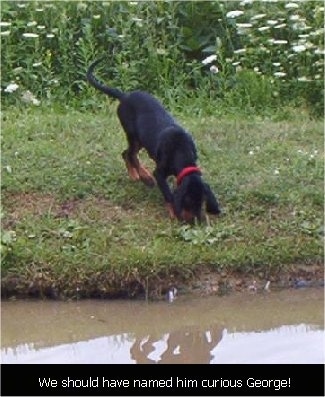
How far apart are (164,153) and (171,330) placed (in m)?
1.53

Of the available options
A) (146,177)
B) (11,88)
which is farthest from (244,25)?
(146,177)

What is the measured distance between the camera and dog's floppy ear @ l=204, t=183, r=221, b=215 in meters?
6.58

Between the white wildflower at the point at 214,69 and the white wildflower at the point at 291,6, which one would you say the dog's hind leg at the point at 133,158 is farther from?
the white wildflower at the point at 291,6

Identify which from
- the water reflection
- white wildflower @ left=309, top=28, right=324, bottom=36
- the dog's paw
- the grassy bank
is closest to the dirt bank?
the grassy bank

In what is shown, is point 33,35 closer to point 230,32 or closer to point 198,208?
point 230,32

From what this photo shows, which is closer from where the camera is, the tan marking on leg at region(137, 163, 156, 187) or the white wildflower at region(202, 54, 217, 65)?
the tan marking on leg at region(137, 163, 156, 187)

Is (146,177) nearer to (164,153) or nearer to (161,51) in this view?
(164,153)

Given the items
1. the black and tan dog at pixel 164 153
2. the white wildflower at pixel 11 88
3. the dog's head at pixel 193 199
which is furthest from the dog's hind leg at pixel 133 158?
the white wildflower at pixel 11 88

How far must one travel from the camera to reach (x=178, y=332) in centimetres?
571

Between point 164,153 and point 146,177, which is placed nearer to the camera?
point 164,153

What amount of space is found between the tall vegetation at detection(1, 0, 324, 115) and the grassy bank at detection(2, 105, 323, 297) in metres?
0.78

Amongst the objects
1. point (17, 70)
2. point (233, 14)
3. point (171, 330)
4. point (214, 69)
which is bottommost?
point (171, 330)

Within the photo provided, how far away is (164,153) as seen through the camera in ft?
22.6

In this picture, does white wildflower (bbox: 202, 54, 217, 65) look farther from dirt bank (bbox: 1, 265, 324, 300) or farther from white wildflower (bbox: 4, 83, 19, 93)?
dirt bank (bbox: 1, 265, 324, 300)
